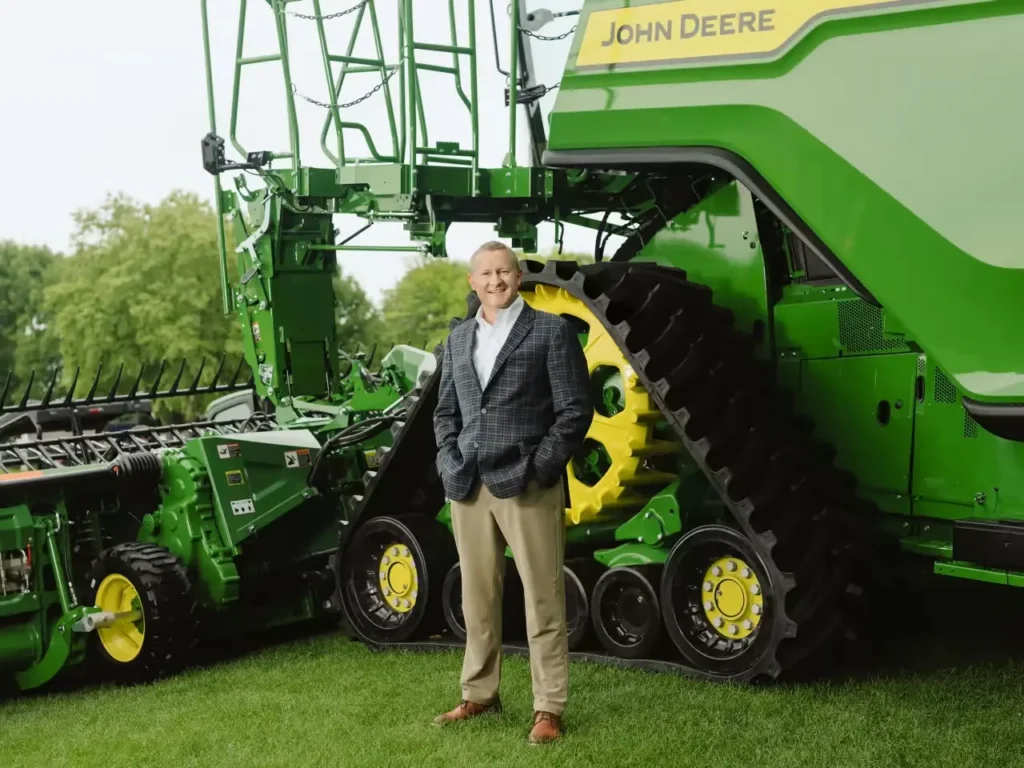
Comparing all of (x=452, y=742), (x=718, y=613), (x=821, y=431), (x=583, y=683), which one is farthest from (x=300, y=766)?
(x=821, y=431)

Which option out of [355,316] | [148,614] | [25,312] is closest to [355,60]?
[148,614]

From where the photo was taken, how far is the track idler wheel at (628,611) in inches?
218

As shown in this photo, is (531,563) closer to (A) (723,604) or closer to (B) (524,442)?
(B) (524,442)

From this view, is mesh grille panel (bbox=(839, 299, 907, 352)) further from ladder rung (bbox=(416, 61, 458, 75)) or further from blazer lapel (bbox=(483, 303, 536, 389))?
ladder rung (bbox=(416, 61, 458, 75))

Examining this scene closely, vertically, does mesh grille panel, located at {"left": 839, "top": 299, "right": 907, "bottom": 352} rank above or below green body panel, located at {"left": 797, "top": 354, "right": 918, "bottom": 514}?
above

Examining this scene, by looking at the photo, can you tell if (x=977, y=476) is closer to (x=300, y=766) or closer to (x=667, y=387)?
(x=667, y=387)

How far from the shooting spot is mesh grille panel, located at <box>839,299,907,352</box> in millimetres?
5410

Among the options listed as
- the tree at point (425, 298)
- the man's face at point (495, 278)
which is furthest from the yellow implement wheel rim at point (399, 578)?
the tree at point (425, 298)

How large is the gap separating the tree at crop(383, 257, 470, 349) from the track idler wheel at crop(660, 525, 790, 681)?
1619 cm

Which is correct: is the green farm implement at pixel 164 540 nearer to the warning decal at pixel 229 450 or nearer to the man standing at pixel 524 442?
the warning decal at pixel 229 450

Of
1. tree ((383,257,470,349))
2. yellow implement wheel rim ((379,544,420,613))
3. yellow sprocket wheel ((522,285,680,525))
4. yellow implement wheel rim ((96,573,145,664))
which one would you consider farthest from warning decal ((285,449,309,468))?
tree ((383,257,470,349))

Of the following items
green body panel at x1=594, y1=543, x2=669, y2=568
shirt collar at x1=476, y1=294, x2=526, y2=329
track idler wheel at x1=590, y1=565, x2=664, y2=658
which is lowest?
track idler wheel at x1=590, y1=565, x2=664, y2=658

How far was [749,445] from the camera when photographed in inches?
208

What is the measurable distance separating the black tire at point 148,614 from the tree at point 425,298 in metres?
15.0
